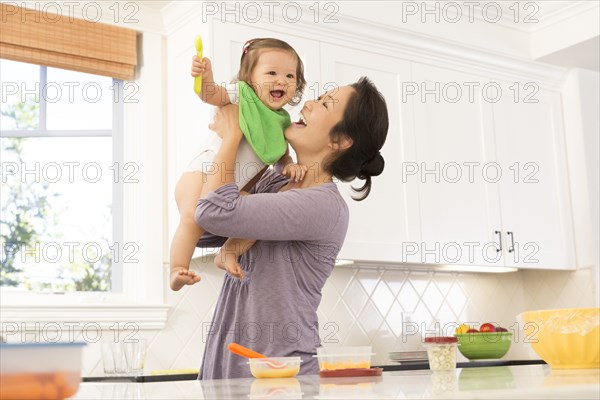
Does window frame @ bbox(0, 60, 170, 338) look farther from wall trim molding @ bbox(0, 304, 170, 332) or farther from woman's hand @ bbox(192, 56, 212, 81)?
woman's hand @ bbox(192, 56, 212, 81)

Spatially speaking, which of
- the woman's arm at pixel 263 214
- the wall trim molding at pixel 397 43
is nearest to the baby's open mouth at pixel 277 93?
the woman's arm at pixel 263 214

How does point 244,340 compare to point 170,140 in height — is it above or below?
below

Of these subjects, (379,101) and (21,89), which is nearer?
(379,101)

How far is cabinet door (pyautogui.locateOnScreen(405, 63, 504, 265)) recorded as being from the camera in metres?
3.74

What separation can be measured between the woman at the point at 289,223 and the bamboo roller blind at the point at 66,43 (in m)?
1.60

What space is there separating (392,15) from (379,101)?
75.9 inches

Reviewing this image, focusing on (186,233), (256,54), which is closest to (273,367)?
(186,233)

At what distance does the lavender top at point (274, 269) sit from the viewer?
1.69 meters

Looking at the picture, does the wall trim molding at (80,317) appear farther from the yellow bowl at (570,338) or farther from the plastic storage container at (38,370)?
the plastic storage container at (38,370)

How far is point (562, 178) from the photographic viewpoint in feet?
14.1

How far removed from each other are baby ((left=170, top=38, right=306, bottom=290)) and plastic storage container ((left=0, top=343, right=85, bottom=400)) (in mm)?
887

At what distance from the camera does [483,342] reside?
154 inches

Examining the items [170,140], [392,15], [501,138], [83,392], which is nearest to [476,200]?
[501,138]

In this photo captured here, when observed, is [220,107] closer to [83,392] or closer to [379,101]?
[379,101]
